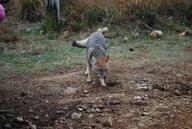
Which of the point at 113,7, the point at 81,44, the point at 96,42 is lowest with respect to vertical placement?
the point at 81,44

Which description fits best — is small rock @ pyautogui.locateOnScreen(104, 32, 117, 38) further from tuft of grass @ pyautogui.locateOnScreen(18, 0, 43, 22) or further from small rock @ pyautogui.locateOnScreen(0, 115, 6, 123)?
small rock @ pyautogui.locateOnScreen(0, 115, 6, 123)

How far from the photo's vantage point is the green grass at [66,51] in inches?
310

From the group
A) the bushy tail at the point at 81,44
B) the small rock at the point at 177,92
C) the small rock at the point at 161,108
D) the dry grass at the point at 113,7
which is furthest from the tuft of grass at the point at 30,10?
the small rock at the point at 161,108

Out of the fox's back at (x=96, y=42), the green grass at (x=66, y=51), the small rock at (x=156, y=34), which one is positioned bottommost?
the green grass at (x=66, y=51)

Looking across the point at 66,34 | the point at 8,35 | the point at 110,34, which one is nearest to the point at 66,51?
the point at 66,34

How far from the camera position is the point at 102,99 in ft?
20.7

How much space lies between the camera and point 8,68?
7668mm

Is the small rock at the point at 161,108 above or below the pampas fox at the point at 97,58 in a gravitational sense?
below

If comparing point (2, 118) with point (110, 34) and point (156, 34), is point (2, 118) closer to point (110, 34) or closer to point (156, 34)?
point (110, 34)

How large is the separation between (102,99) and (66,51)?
8.49ft

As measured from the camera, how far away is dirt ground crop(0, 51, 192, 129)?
5664mm

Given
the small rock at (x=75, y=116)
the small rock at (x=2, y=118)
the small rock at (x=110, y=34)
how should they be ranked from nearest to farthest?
the small rock at (x=2, y=118), the small rock at (x=75, y=116), the small rock at (x=110, y=34)

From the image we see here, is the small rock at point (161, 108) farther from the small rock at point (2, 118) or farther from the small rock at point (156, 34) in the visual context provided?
the small rock at point (156, 34)

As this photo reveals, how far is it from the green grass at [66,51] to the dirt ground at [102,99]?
42 cm
